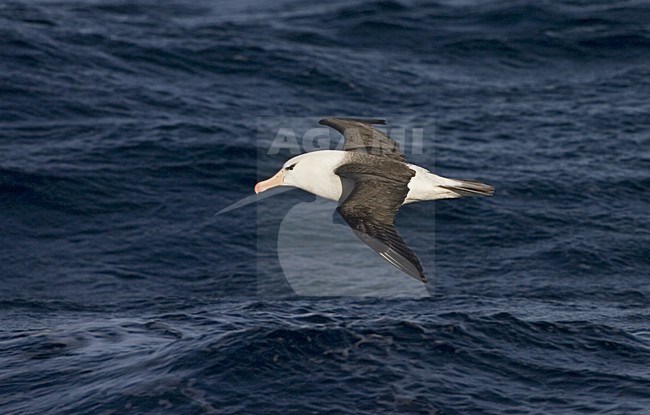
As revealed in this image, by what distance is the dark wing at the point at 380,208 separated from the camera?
34.8ft

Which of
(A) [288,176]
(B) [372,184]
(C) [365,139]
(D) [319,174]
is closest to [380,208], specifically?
(B) [372,184]

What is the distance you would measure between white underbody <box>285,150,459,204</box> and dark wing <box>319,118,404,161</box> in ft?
2.42

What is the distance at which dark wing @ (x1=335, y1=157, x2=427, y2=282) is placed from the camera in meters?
10.6

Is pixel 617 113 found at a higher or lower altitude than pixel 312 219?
higher

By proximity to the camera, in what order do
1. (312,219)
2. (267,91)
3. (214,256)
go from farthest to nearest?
(267,91) < (312,219) < (214,256)

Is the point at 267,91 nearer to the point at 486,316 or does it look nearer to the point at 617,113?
the point at 617,113

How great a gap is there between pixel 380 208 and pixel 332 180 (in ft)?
4.44

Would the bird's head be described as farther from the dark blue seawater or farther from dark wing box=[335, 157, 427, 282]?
the dark blue seawater

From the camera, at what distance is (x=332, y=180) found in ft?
41.4

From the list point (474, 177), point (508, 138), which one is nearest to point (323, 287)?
point (474, 177)

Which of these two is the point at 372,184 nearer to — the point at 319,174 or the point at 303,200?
the point at 319,174

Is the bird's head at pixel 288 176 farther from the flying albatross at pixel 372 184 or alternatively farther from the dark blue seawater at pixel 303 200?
the dark blue seawater at pixel 303 200

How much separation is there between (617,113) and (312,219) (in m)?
7.18

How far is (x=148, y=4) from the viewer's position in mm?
28828
